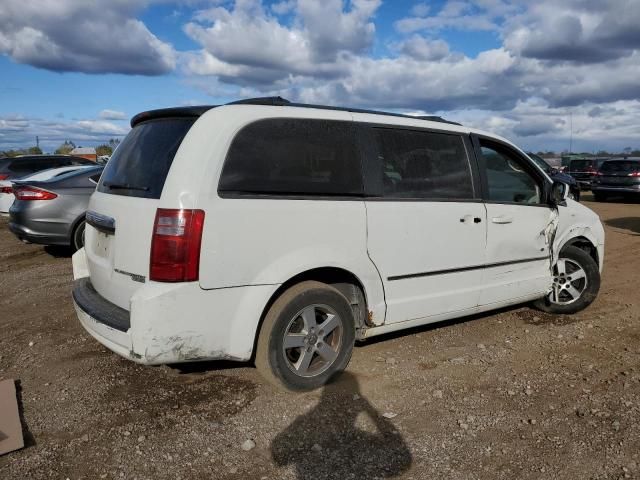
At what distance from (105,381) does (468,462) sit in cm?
253

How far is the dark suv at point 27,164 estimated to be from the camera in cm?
1284

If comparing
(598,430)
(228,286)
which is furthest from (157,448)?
(598,430)

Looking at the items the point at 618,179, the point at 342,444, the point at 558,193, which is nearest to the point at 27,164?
the point at 558,193

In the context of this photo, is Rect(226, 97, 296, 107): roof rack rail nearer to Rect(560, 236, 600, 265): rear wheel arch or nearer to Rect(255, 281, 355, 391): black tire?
Rect(255, 281, 355, 391): black tire

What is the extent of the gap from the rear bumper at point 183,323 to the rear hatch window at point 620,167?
18442mm

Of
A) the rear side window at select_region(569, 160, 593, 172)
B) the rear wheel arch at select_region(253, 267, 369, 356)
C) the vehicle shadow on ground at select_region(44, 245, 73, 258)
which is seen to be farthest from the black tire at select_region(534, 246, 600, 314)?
the rear side window at select_region(569, 160, 593, 172)

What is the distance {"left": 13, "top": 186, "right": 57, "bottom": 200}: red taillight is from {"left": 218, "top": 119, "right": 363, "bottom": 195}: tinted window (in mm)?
5834

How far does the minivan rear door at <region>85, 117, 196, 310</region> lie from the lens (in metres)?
3.16

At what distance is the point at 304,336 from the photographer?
11.7ft

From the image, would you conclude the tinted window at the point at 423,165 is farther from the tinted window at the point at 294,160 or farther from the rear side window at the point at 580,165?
the rear side window at the point at 580,165

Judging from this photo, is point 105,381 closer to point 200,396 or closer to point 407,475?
point 200,396

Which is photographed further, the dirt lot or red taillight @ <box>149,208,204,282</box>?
red taillight @ <box>149,208,204,282</box>

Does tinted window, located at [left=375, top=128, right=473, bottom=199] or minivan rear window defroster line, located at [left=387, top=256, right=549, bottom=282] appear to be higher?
tinted window, located at [left=375, top=128, right=473, bottom=199]

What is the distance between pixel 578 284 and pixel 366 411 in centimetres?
304
